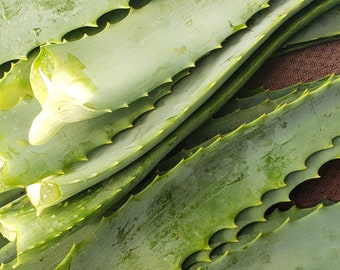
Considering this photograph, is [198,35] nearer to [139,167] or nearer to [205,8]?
[205,8]

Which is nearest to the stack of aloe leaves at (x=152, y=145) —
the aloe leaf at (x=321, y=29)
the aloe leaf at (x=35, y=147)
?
the aloe leaf at (x=35, y=147)

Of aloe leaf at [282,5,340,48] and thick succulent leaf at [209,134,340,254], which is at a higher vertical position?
aloe leaf at [282,5,340,48]

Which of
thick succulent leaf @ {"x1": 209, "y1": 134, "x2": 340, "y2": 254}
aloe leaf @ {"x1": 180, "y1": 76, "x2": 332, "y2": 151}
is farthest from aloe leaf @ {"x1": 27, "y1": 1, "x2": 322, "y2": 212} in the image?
thick succulent leaf @ {"x1": 209, "y1": 134, "x2": 340, "y2": 254}

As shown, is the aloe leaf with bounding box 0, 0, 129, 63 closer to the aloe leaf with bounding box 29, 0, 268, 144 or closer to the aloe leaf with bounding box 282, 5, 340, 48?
the aloe leaf with bounding box 29, 0, 268, 144

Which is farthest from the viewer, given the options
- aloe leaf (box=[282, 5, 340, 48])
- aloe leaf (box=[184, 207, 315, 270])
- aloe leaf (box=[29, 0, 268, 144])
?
aloe leaf (box=[282, 5, 340, 48])

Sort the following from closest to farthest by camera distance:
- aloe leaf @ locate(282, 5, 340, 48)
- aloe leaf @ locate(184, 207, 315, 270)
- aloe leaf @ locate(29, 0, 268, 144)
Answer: aloe leaf @ locate(29, 0, 268, 144) → aloe leaf @ locate(184, 207, 315, 270) → aloe leaf @ locate(282, 5, 340, 48)

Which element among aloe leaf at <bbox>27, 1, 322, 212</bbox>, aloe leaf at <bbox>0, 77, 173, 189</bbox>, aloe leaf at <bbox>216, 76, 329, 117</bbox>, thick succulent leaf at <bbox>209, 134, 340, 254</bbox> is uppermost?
aloe leaf at <bbox>0, 77, 173, 189</bbox>
